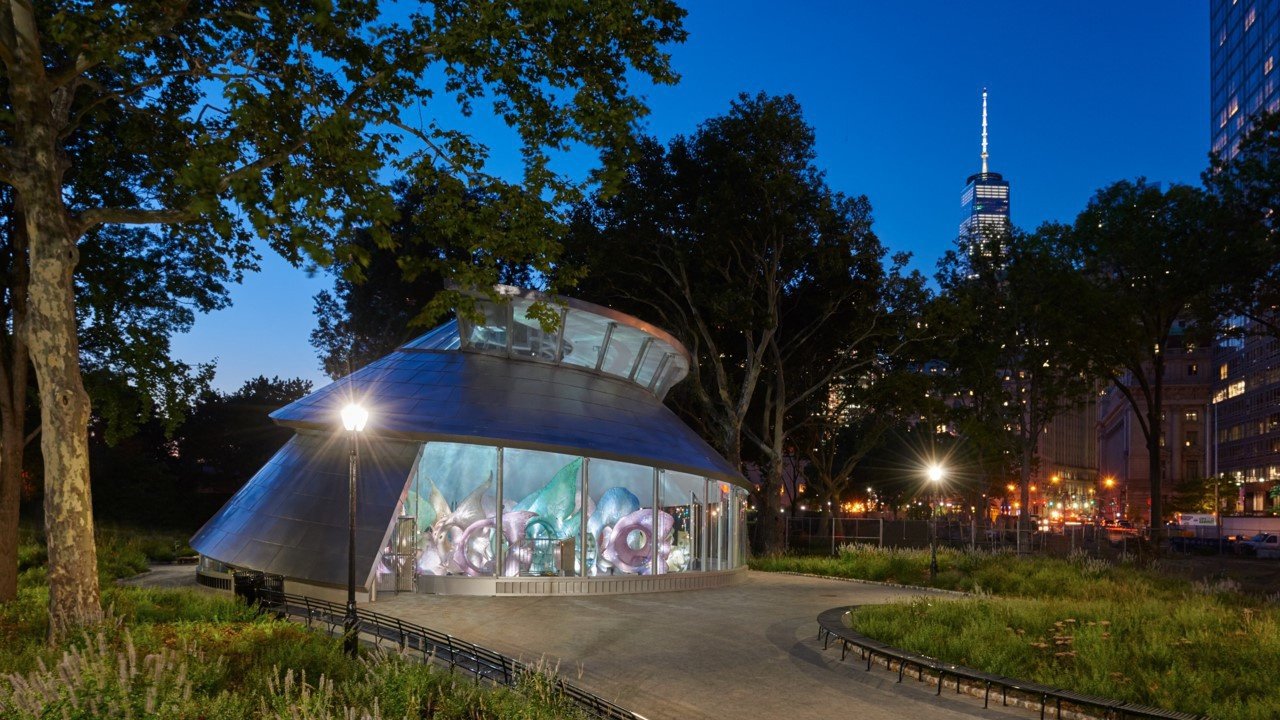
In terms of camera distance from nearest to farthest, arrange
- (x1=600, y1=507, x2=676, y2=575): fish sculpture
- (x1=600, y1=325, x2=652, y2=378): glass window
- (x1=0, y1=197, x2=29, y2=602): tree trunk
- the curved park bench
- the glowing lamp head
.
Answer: the curved park bench, the glowing lamp head, (x1=0, y1=197, x2=29, y2=602): tree trunk, (x1=600, y1=507, x2=676, y2=575): fish sculpture, (x1=600, y1=325, x2=652, y2=378): glass window

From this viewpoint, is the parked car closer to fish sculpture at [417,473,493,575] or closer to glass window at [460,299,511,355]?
glass window at [460,299,511,355]

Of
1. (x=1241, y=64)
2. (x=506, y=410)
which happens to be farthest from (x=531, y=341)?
(x=1241, y=64)

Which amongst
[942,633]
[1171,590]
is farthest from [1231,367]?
[942,633]

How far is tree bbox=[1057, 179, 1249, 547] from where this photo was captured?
116 feet

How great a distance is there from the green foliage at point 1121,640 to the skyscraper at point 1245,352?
9493 centimetres

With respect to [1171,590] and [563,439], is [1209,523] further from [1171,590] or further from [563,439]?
[563,439]

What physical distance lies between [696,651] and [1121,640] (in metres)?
6.28

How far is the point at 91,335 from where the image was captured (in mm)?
21344

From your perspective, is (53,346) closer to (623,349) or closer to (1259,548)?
(623,349)

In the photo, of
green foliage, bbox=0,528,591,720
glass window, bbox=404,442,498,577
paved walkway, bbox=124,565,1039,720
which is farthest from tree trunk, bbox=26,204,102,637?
glass window, bbox=404,442,498,577

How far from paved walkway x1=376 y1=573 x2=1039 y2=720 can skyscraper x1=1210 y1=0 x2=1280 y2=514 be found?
98.8 metres

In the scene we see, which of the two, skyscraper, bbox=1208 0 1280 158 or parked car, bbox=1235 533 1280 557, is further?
skyscraper, bbox=1208 0 1280 158

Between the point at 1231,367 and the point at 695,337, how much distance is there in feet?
368

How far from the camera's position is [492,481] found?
71.8ft
